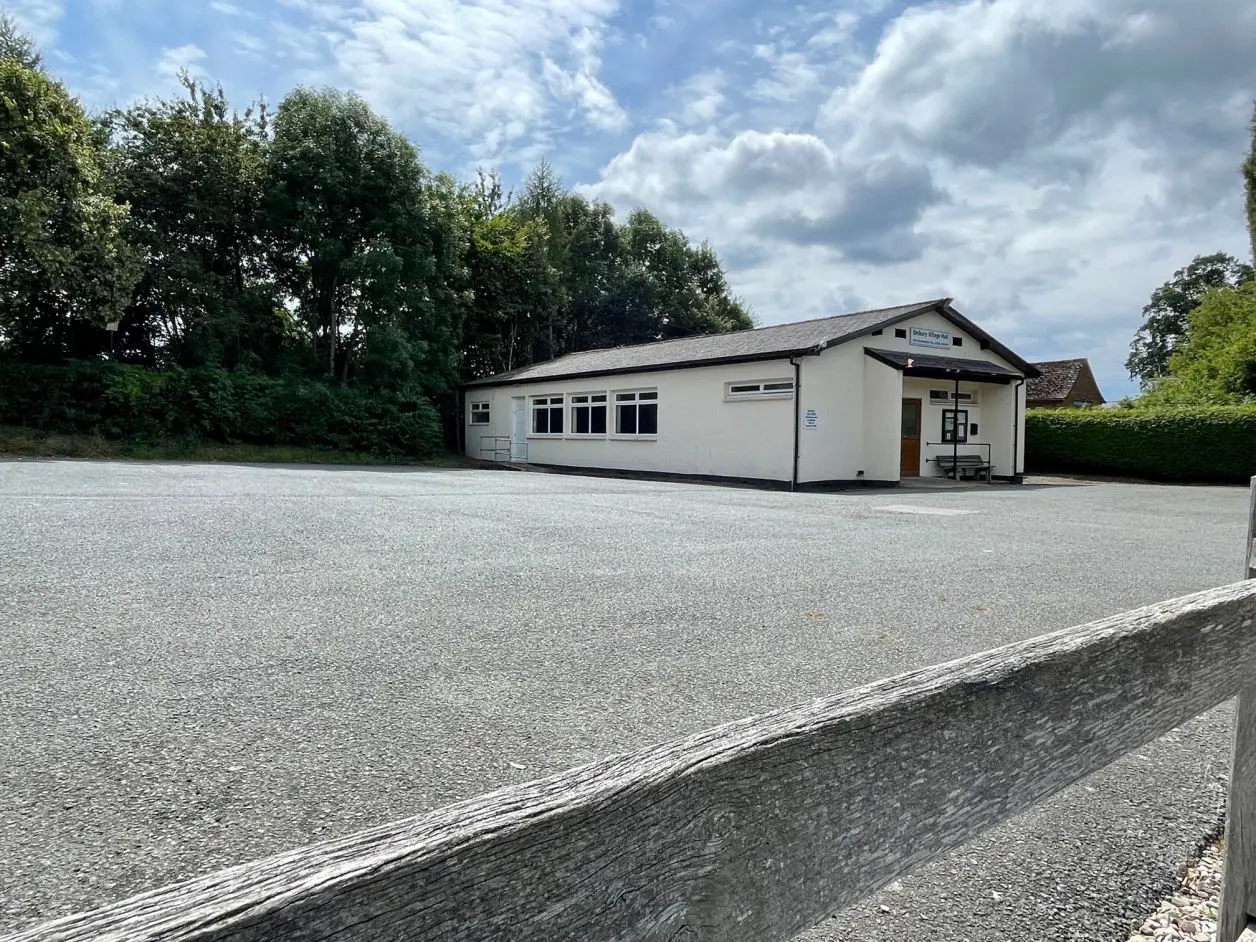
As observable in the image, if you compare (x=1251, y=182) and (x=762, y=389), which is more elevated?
(x=1251, y=182)

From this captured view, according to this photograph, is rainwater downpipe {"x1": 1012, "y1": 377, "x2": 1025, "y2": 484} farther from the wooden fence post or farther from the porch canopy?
the wooden fence post

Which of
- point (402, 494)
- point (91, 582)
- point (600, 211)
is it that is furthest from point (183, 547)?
point (600, 211)

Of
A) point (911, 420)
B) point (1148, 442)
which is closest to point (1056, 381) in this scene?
point (1148, 442)

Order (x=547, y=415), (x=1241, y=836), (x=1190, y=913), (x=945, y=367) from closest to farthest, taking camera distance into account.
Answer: (x=1241, y=836)
(x=1190, y=913)
(x=945, y=367)
(x=547, y=415)

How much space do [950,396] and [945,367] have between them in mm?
2885

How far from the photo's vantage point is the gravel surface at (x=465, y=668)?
6.92ft

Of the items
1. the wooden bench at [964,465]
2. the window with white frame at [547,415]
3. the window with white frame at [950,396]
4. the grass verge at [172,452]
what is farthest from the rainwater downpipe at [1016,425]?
the grass verge at [172,452]

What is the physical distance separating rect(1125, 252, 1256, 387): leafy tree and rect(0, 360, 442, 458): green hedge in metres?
48.5

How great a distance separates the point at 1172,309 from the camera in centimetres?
5353

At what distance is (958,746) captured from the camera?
111 centimetres

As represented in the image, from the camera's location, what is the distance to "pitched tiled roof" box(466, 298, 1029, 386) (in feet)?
56.7

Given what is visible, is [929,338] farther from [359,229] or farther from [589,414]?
[359,229]

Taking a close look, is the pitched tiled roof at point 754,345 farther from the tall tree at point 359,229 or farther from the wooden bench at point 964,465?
the tall tree at point 359,229

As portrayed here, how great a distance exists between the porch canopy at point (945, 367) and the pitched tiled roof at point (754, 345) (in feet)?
2.12
